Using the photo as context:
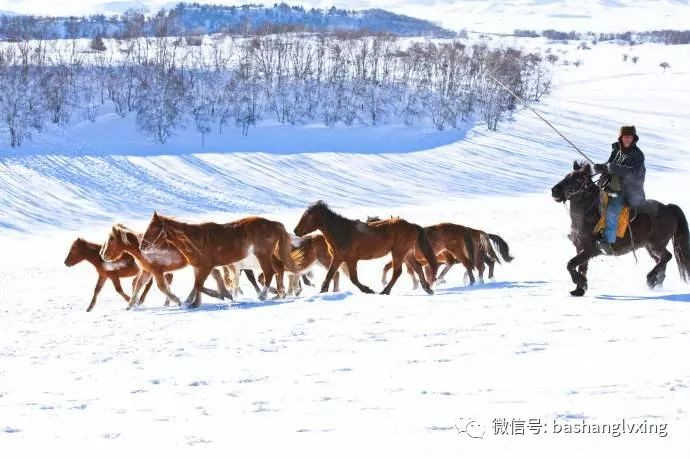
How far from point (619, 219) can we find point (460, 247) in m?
3.47

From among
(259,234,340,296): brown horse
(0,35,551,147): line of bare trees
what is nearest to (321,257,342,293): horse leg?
(259,234,340,296): brown horse

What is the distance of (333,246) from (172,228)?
7.69ft

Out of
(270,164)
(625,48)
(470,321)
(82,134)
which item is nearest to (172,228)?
(470,321)

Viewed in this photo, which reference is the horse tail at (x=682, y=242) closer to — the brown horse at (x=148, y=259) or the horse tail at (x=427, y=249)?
the horse tail at (x=427, y=249)

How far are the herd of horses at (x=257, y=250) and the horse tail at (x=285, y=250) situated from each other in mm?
15

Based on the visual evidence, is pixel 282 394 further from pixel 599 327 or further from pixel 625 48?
pixel 625 48

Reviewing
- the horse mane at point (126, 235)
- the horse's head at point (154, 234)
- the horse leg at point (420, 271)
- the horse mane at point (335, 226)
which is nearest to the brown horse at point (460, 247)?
the horse leg at point (420, 271)

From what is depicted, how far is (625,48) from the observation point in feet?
506

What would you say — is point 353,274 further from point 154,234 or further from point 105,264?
point 105,264

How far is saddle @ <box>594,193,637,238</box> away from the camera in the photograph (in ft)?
38.2

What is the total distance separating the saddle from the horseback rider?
0.13ft

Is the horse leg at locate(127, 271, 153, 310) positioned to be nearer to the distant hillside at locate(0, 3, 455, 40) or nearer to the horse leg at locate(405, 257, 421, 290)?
the horse leg at locate(405, 257, 421, 290)

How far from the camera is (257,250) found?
506 inches

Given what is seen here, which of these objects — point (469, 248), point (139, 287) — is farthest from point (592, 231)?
point (139, 287)
